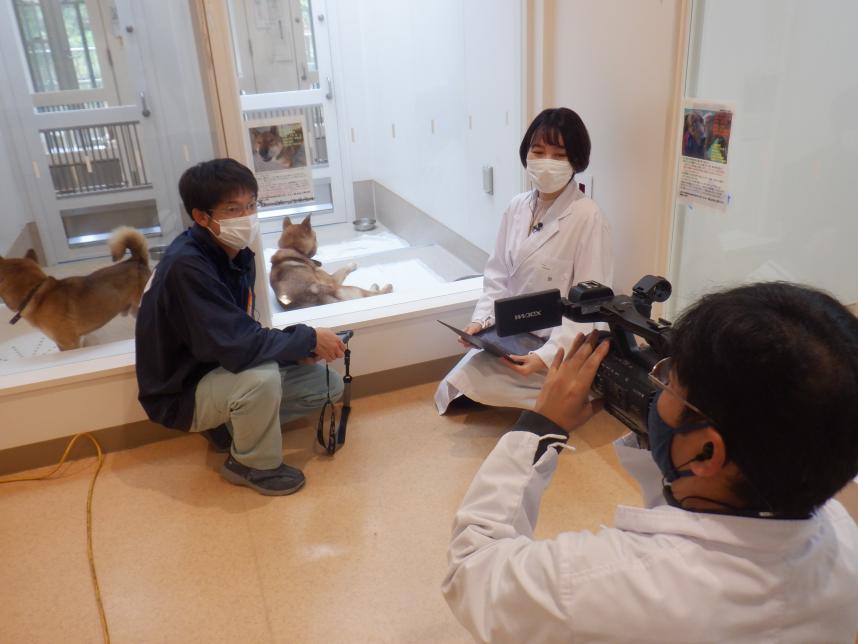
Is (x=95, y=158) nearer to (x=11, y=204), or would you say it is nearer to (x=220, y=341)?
(x=11, y=204)

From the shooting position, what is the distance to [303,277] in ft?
9.52

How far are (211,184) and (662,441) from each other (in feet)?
5.31

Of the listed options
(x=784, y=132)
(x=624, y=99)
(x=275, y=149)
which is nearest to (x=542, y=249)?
(x=624, y=99)

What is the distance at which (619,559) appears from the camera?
755 mm

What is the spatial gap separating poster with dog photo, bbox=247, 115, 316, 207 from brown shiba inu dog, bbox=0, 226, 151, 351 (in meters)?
0.52

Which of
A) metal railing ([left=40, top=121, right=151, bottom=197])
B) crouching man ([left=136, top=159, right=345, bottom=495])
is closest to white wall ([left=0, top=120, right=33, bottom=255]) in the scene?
metal railing ([left=40, top=121, right=151, bottom=197])

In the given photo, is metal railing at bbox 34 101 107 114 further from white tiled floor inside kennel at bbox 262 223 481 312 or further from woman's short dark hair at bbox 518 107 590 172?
woman's short dark hair at bbox 518 107 590 172

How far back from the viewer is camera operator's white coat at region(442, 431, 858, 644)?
28.4 inches

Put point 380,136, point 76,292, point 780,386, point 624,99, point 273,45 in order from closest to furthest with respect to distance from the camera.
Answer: point 780,386 → point 624,99 → point 76,292 → point 273,45 → point 380,136

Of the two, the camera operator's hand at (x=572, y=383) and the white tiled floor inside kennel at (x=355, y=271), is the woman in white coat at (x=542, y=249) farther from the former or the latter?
the camera operator's hand at (x=572, y=383)

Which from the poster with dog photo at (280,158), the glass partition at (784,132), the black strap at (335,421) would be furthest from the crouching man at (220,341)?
the glass partition at (784,132)

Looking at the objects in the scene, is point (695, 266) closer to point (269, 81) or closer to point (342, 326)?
point (342, 326)

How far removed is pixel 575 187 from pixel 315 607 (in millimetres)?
1571

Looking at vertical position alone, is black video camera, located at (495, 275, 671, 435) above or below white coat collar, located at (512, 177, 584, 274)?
above
